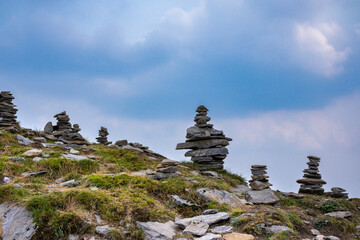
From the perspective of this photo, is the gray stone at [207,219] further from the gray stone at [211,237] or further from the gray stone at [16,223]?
the gray stone at [16,223]

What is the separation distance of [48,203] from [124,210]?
2008 millimetres

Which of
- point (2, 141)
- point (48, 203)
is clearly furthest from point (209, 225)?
point (2, 141)

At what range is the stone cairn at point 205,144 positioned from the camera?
61.3 feet

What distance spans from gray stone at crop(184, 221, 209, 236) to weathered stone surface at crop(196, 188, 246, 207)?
2.38 m

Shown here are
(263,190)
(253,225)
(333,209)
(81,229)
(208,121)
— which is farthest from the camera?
(208,121)

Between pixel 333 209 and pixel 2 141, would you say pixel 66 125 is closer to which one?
pixel 2 141

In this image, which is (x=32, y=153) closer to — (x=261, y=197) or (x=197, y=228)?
(x=197, y=228)

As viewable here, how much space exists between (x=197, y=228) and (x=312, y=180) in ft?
41.5

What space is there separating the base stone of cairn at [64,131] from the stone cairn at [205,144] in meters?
7.25

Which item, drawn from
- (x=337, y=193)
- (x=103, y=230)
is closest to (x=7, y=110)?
(x=103, y=230)

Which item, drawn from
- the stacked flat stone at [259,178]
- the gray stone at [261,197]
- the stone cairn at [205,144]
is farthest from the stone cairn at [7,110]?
the gray stone at [261,197]

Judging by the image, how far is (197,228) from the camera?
7.85 m

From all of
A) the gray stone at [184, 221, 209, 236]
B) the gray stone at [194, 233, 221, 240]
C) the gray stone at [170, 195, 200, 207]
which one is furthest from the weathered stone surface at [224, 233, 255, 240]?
the gray stone at [170, 195, 200, 207]

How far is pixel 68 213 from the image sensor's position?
7555mm
